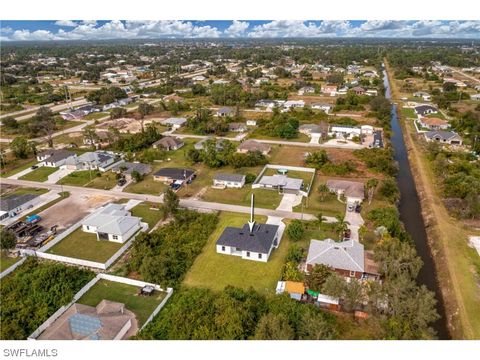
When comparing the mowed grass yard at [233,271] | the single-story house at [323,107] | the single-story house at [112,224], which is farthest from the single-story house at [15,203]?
the single-story house at [323,107]

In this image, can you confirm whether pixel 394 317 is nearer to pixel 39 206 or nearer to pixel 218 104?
pixel 39 206

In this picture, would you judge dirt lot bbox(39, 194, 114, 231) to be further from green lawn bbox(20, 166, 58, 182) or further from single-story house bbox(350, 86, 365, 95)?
single-story house bbox(350, 86, 365, 95)

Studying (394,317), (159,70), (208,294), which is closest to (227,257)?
(208,294)

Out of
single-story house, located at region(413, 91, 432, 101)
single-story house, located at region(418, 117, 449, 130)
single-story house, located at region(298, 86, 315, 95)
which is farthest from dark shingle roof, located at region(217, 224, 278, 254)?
single-story house, located at region(413, 91, 432, 101)

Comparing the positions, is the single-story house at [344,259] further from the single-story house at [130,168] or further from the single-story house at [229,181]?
the single-story house at [130,168]

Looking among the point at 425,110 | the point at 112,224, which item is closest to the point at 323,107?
the point at 425,110

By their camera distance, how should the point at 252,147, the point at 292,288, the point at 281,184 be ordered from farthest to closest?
1. the point at 252,147
2. the point at 281,184
3. the point at 292,288

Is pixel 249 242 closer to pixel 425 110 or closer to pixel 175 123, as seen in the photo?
pixel 175 123
